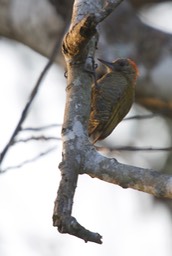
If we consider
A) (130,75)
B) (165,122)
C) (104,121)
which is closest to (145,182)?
(104,121)

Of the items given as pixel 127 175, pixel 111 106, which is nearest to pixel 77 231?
pixel 127 175

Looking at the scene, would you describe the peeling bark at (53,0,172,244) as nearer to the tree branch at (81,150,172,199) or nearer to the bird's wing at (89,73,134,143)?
the tree branch at (81,150,172,199)

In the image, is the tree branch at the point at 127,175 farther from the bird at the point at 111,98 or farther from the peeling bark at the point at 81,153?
the bird at the point at 111,98

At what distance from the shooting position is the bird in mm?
5052

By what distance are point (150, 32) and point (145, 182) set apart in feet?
11.4

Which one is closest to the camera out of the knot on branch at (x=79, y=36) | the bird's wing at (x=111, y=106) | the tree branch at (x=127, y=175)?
the tree branch at (x=127, y=175)

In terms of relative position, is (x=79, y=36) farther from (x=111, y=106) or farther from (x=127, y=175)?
(x=111, y=106)

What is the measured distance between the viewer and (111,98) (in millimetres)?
5336

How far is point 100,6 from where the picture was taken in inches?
154

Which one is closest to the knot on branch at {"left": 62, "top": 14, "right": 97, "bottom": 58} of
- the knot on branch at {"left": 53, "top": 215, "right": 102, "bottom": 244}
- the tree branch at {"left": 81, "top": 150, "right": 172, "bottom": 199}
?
the tree branch at {"left": 81, "top": 150, "right": 172, "bottom": 199}

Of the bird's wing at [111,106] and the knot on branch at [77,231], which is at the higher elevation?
the bird's wing at [111,106]

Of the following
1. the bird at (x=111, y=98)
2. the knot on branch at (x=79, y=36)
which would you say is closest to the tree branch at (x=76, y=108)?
the knot on branch at (x=79, y=36)

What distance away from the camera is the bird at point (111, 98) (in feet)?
16.6

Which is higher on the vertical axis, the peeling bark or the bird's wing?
the bird's wing
